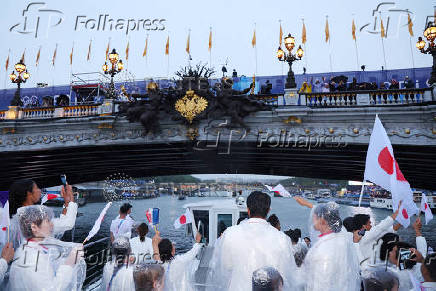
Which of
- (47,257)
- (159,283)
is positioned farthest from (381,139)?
(47,257)

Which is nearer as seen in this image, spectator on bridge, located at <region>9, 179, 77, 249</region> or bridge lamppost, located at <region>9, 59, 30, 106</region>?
spectator on bridge, located at <region>9, 179, 77, 249</region>

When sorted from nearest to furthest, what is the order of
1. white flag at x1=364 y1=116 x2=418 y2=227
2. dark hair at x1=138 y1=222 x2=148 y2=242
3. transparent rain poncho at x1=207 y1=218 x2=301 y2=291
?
1. transparent rain poncho at x1=207 y1=218 x2=301 y2=291
2. white flag at x1=364 y1=116 x2=418 y2=227
3. dark hair at x1=138 y1=222 x2=148 y2=242

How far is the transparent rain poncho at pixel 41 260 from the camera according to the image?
317cm

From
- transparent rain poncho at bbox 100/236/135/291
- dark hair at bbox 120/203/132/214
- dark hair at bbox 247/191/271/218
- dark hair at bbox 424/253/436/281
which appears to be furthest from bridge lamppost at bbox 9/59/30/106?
dark hair at bbox 424/253/436/281

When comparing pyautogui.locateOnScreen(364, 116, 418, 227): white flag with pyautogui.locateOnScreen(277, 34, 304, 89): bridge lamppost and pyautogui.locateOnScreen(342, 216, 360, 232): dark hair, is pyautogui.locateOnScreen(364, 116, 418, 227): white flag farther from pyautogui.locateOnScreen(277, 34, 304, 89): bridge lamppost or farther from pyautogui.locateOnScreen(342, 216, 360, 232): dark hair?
pyautogui.locateOnScreen(277, 34, 304, 89): bridge lamppost

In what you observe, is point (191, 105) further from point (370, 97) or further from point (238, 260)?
point (238, 260)

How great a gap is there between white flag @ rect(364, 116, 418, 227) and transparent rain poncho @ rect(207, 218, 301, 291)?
8.82ft

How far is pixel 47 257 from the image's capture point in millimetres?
3297

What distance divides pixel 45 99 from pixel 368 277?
21.2m

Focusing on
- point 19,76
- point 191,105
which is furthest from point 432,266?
point 19,76

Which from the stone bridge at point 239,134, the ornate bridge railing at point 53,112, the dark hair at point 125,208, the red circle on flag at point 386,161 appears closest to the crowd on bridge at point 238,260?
the red circle on flag at point 386,161

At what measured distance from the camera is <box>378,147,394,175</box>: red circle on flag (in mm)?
5504

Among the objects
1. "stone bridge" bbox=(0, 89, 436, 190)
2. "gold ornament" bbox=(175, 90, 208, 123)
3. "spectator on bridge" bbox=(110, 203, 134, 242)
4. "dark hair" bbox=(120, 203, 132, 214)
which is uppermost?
"gold ornament" bbox=(175, 90, 208, 123)

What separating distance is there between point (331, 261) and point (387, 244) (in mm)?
1593
